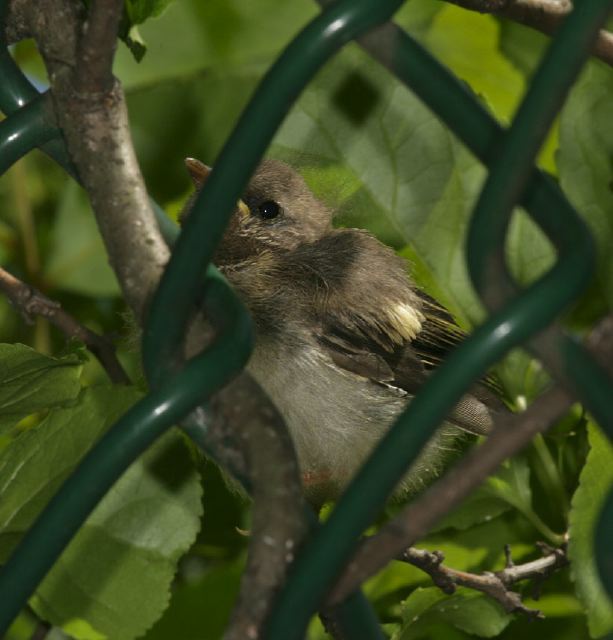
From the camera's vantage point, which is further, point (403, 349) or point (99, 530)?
point (403, 349)

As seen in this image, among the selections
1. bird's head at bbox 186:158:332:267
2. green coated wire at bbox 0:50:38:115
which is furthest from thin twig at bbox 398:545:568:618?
bird's head at bbox 186:158:332:267

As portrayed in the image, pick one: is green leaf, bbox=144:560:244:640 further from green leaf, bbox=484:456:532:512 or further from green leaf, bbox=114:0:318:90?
green leaf, bbox=114:0:318:90

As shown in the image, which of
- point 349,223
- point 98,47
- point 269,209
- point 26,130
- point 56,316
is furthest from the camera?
point 269,209

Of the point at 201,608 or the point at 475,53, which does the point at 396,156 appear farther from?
the point at 201,608

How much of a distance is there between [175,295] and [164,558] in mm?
558

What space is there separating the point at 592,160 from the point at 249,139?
79cm

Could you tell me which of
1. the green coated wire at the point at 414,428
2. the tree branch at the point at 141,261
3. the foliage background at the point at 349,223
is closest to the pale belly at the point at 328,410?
the foliage background at the point at 349,223

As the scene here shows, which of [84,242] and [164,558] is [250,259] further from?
[164,558]

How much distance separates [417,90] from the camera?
609 millimetres

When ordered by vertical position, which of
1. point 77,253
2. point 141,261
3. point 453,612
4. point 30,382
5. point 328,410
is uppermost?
point 141,261

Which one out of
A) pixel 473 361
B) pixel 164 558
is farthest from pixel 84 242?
pixel 473 361

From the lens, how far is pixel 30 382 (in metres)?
1.04

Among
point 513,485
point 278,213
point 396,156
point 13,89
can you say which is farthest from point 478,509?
point 278,213

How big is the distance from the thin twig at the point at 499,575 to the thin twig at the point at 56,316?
14.9 inches
